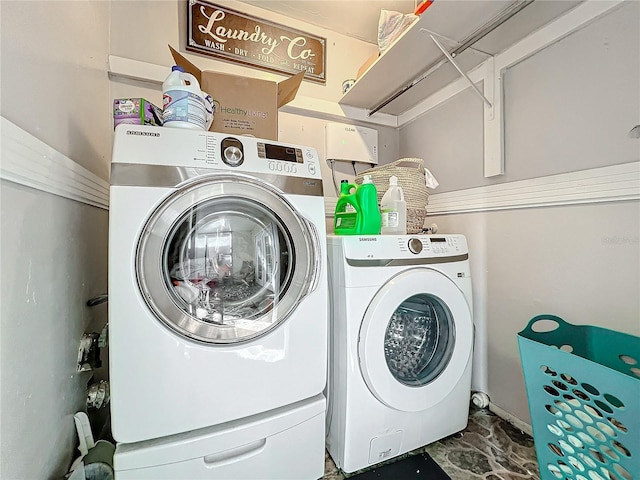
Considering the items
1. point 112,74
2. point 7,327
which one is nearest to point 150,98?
point 112,74

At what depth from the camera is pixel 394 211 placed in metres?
1.19

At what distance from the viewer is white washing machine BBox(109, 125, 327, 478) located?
2.23ft

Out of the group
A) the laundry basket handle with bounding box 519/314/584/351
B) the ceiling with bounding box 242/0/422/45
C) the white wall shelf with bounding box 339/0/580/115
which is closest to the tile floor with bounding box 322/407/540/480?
the laundry basket handle with bounding box 519/314/584/351

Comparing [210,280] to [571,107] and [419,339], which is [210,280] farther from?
[571,107]

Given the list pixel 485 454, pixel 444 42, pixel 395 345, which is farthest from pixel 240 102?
pixel 485 454

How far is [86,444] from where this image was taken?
83 centimetres

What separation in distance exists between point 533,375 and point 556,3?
135cm

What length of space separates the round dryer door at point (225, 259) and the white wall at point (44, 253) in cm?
23

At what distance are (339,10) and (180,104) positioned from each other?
1392 mm

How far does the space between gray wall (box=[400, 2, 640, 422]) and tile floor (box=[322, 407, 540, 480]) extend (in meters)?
0.12

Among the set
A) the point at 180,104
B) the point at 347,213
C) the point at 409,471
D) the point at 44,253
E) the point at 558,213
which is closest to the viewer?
the point at 44,253

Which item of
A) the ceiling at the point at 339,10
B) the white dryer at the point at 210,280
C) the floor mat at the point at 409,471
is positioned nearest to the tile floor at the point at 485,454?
the floor mat at the point at 409,471

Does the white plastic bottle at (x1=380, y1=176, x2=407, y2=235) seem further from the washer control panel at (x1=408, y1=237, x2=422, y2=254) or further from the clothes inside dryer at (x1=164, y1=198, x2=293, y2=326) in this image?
the clothes inside dryer at (x1=164, y1=198, x2=293, y2=326)

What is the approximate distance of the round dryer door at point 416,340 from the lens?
94 cm
